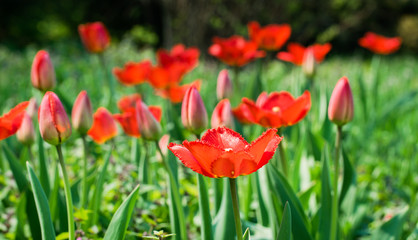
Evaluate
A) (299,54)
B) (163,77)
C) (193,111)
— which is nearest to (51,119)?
(193,111)

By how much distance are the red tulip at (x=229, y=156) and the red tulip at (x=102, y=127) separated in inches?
34.1

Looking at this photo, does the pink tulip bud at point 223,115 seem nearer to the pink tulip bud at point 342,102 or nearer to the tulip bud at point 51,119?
the pink tulip bud at point 342,102

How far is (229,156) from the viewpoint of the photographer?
78 cm

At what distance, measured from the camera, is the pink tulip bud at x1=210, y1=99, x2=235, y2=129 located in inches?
50.8

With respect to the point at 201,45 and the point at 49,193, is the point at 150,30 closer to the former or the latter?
the point at 201,45

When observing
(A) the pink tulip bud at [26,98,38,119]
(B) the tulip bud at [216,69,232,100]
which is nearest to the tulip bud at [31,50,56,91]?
(A) the pink tulip bud at [26,98,38,119]

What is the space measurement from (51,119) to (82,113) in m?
0.27

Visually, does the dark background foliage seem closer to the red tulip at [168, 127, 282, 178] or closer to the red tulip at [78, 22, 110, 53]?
the red tulip at [78, 22, 110, 53]

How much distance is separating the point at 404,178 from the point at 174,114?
3.87ft

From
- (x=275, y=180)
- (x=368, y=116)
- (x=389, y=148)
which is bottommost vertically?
(x=389, y=148)

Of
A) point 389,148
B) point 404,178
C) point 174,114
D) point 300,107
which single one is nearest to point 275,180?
point 300,107

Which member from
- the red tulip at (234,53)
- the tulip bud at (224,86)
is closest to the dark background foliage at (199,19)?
the red tulip at (234,53)

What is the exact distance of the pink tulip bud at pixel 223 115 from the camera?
1289 mm

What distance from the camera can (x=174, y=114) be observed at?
82.7 inches
